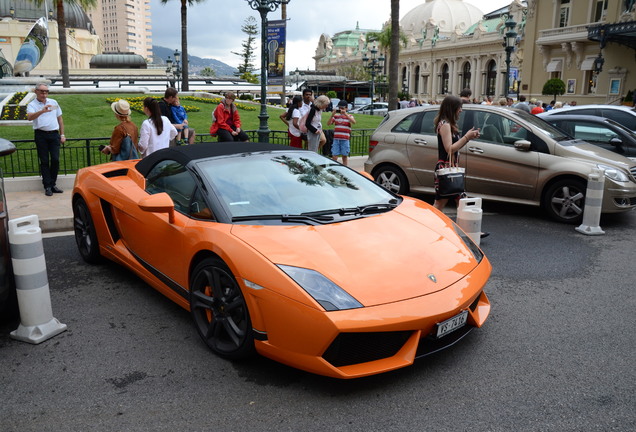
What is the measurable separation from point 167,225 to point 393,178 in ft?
18.6

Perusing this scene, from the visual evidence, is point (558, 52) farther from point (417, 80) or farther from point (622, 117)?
point (417, 80)

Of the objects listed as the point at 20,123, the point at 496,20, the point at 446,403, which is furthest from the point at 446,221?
the point at 496,20

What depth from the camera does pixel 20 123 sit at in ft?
62.9

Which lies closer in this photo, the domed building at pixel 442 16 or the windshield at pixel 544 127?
the windshield at pixel 544 127

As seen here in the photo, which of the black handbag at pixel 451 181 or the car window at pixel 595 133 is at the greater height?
the car window at pixel 595 133

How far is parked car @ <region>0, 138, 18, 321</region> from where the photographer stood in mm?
3938

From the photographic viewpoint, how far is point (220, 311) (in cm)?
362

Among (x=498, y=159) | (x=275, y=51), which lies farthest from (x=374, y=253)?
(x=275, y=51)

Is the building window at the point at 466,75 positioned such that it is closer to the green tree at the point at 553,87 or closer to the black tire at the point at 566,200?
the green tree at the point at 553,87

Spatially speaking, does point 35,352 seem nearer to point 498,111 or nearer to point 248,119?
point 498,111

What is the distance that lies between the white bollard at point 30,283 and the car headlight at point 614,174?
7.10m

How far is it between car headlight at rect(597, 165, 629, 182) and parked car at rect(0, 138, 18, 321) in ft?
23.9

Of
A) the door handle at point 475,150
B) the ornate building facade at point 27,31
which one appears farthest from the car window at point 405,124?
the ornate building facade at point 27,31

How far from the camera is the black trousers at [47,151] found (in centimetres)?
923
